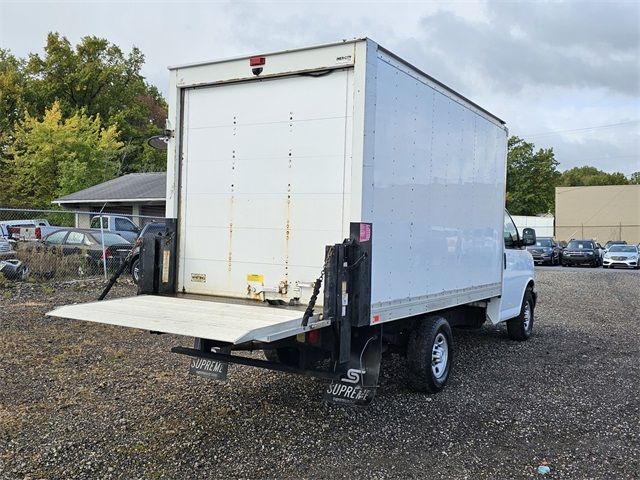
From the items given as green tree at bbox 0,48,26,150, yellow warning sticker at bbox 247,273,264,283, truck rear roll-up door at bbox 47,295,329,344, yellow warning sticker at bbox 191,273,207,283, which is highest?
green tree at bbox 0,48,26,150

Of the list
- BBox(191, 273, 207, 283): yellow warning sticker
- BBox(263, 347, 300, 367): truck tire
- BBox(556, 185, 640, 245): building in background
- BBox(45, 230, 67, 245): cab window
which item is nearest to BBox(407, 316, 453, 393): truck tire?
BBox(263, 347, 300, 367): truck tire

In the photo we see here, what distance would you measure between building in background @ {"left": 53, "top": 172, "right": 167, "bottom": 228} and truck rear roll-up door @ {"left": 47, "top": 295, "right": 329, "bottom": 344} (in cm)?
2151

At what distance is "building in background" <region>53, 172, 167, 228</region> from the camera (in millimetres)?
27156

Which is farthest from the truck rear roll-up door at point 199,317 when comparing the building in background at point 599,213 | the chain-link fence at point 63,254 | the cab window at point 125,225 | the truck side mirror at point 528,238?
the building in background at point 599,213

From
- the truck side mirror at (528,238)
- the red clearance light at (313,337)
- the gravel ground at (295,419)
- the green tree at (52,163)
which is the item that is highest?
the green tree at (52,163)

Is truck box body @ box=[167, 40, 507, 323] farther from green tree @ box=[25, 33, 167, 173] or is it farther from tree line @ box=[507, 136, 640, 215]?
tree line @ box=[507, 136, 640, 215]

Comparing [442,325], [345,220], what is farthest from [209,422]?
[442,325]

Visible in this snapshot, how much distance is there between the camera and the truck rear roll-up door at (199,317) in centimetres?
383

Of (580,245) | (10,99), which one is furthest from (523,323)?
(10,99)

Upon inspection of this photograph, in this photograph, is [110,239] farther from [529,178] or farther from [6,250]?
[529,178]

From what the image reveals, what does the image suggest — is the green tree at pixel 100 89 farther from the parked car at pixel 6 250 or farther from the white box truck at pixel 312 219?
the white box truck at pixel 312 219

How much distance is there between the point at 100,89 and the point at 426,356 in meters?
50.0

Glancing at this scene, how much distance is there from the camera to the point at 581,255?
30891mm

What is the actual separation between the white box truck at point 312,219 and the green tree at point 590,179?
302 feet
